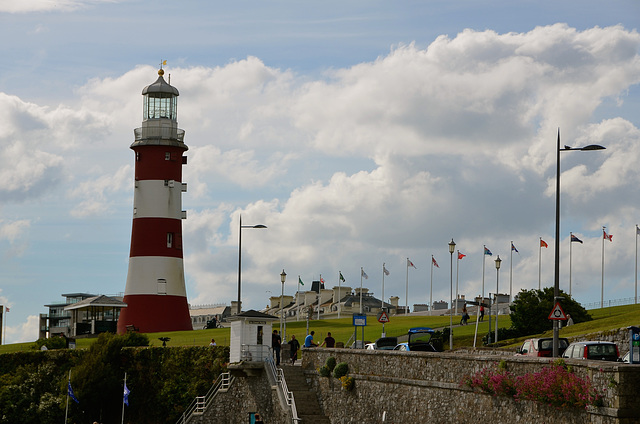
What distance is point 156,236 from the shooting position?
68.9 meters

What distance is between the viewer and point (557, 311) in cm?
2984

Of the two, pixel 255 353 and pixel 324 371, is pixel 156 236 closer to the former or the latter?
pixel 255 353

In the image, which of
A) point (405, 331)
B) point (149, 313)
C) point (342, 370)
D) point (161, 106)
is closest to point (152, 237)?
point (149, 313)

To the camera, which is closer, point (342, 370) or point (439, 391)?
point (439, 391)

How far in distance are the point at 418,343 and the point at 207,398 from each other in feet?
34.4

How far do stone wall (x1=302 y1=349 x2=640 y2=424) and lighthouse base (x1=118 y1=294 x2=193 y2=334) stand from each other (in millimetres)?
30545

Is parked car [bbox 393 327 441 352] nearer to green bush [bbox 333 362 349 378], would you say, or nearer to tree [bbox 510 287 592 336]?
green bush [bbox 333 362 349 378]

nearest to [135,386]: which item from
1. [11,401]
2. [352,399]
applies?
[11,401]

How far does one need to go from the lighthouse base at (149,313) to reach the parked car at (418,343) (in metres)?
31.5

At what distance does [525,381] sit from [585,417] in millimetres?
2446

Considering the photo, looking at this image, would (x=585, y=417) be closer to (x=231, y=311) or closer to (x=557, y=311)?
(x=557, y=311)

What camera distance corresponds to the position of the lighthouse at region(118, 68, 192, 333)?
68688 millimetres

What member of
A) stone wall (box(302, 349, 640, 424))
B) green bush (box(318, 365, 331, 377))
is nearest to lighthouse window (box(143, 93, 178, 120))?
stone wall (box(302, 349, 640, 424))

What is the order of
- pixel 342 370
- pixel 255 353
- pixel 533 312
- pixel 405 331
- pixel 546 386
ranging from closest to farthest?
pixel 546 386 → pixel 342 370 → pixel 255 353 → pixel 533 312 → pixel 405 331
